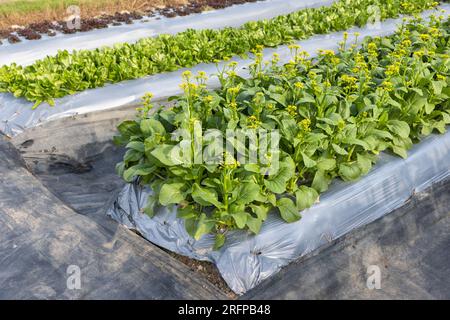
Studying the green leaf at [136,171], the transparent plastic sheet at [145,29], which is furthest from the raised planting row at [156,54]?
the green leaf at [136,171]

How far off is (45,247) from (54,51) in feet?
14.3

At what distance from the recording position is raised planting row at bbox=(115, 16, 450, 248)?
3.17 meters

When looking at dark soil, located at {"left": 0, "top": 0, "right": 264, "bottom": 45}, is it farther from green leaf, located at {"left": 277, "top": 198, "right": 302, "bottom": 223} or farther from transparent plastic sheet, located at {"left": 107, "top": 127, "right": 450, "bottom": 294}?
green leaf, located at {"left": 277, "top": 198, "right": 302, "bottom": 223}

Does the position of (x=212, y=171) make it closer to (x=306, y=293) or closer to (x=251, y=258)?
(x=251, y=258)

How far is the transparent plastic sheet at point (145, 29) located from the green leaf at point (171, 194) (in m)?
4.34

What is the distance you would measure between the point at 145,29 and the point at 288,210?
5.70m

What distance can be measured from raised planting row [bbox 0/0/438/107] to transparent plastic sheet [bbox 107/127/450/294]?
85.0 inches

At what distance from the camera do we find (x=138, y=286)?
3.02 meters

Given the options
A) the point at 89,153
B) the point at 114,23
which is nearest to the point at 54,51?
the point at 114,23

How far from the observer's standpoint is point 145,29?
7.90m

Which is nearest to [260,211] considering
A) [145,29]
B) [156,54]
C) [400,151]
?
[400,151]

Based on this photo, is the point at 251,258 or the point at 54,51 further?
the point at 54,51

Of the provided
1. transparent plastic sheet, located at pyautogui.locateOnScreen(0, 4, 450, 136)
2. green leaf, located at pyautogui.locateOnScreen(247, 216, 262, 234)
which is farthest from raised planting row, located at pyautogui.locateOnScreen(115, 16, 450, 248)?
transparent plastic sheet, located at pyautogui.locateOnScreen(0, 4, 450, 136)
